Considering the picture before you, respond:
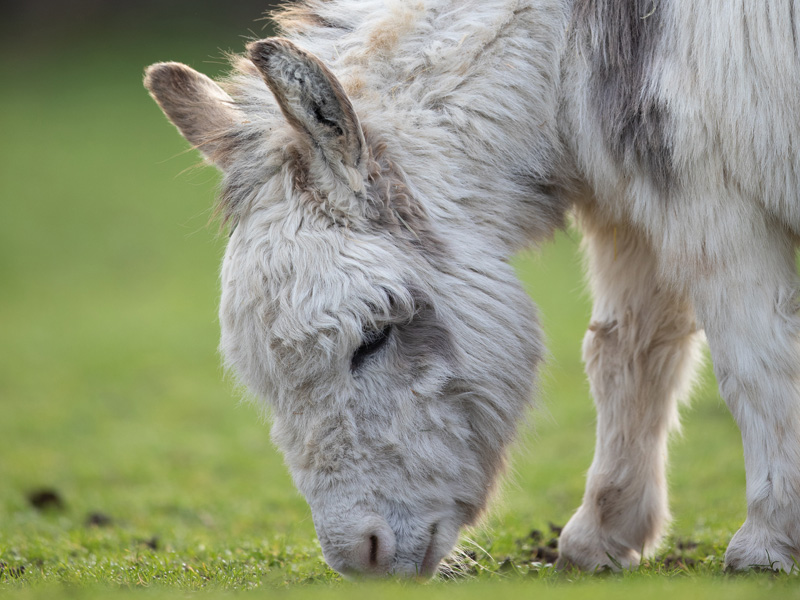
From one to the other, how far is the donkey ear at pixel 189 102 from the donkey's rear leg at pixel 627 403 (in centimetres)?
156

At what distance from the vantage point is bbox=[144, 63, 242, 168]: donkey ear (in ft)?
11.3

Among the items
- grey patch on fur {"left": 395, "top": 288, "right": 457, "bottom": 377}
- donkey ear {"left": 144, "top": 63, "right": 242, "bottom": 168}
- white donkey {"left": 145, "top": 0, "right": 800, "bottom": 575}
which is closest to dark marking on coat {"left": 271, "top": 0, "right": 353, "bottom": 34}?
white donkey {"left": 145, "top": 0, "right": 800, "bottom": 575}

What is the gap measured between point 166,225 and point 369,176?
14913 mm

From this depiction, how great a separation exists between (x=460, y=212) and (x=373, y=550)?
46.8 inches

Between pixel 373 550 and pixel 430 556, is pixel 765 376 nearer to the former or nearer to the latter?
pixel 430 556

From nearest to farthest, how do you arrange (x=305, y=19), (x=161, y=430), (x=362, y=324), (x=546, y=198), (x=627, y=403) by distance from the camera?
(x=362, y=324) < (x=546, y=198) < (x=305, y=19) < (x=627, y=403) < (x=161, y=430)

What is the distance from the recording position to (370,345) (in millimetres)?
3070

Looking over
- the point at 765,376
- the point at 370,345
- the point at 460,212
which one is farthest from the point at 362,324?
the point at 765,376

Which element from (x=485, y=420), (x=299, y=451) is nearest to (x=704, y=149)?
A: (x=485, y=420)

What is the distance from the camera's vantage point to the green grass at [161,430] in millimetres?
3492

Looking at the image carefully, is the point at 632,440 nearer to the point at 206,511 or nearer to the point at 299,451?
the point at 299,451

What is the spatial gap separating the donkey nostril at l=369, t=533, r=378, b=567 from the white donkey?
1 centimetres

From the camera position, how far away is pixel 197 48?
923 inches

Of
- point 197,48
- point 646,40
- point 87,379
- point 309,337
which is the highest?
point 197,48
